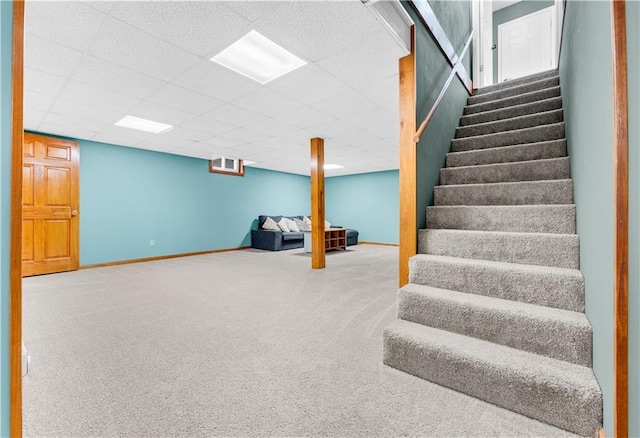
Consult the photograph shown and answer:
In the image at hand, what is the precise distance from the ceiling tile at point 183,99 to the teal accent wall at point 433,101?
233 cm

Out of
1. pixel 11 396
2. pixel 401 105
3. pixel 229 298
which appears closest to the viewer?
pixel 11 396

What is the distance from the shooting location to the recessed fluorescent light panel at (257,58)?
242 centimetres

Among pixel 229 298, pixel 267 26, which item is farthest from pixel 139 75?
pixel 229 298

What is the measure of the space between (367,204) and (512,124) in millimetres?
6395

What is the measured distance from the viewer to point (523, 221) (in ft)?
7.13

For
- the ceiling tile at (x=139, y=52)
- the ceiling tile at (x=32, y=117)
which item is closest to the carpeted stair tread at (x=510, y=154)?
the ceiling tile at (x=139, y=52)

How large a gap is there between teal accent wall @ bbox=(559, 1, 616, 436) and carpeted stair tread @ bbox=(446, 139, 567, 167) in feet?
3.20

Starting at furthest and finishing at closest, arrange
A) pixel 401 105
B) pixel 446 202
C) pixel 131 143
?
pixel 131 143 < pixel 446 202 < pixel 401 105

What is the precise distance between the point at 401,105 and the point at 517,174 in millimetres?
1190

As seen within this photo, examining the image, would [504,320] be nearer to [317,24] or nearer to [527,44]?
[317,24]

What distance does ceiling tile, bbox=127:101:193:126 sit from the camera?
364 centimetres

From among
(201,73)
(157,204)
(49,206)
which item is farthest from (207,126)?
(49,206)

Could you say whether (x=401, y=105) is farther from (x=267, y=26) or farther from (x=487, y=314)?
(x=487, y=314)

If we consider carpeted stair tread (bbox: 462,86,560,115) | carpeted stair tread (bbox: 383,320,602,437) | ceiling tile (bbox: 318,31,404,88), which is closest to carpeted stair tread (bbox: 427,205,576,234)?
carpeted stair tread (bbox: 383,320,602,437)
